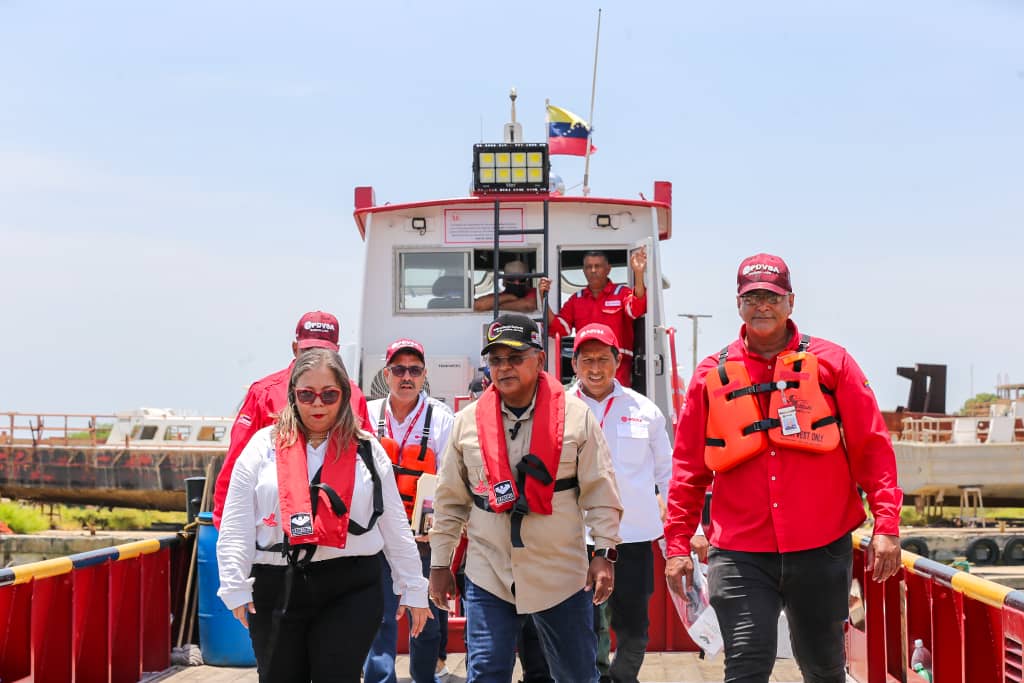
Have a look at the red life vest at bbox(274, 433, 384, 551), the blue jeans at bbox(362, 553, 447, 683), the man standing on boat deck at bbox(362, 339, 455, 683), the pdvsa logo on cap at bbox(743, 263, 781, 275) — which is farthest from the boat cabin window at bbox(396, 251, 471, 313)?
the red life vest at bbox(274, 433, 384, 551)

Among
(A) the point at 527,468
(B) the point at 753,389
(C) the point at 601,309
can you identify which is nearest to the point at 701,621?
(B) the point at 753,389

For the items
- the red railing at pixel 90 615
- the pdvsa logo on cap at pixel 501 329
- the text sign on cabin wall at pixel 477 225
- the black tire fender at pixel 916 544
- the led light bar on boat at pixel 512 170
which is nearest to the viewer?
the pdvsa logo on cap at pixel 501 329

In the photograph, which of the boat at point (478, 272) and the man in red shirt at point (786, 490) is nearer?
the man in red shirt at point (786, 490)

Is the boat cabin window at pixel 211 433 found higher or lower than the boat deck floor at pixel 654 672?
Answer: higher

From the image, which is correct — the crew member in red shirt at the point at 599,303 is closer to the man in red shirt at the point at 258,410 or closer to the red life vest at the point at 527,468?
the man in red shirt at the point at 258,410

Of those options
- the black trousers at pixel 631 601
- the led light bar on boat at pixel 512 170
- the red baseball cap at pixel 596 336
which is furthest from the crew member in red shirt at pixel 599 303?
the black trousers at pixel 631 601

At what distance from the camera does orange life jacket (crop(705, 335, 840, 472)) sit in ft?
14.9

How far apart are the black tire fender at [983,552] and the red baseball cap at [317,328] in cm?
2796

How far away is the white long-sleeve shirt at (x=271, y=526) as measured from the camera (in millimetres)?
4113

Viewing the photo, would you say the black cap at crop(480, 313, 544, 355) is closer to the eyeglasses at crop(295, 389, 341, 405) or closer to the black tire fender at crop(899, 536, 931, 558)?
the eyeglasses at crop(295, 389, 341, 405)

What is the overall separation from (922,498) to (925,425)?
5.10 meters

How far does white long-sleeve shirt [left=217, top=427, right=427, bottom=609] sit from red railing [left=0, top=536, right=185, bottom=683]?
2.16 metres

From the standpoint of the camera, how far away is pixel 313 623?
4238mm

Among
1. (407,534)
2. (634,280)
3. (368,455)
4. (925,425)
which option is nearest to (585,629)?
(407,534)
